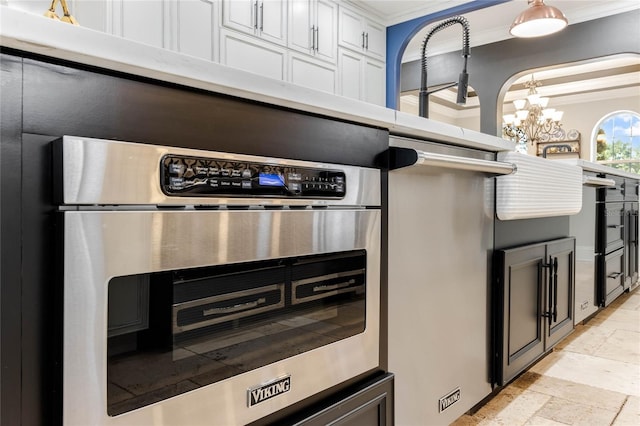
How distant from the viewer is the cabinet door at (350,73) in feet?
12.2

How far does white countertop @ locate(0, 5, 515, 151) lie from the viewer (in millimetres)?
575

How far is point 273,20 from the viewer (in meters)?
3.13

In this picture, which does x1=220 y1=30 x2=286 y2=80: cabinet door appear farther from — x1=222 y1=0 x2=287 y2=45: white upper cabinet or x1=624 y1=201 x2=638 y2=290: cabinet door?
x1=624 y1=201 x2=638 y2=290: cabinet door

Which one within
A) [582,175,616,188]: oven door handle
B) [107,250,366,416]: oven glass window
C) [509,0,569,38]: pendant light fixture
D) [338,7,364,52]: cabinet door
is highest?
[338,7,364,52]: cabinet door

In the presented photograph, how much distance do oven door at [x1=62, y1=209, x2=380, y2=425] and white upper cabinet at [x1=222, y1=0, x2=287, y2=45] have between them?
2.24 metres

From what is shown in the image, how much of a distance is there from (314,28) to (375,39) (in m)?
0.80

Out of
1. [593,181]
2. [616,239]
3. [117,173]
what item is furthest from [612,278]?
[117,173]

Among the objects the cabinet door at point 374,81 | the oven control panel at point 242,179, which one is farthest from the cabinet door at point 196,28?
the oven control panel at point 242,179

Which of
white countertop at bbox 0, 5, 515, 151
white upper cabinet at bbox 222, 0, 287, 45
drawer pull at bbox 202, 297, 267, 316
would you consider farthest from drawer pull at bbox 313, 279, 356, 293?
white upper cabinet at bbox 222, 0, 287, 45

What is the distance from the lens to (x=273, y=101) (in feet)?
2.90

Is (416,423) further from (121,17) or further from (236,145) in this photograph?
(121,17)

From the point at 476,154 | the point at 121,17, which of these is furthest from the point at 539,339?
the point at 121,17

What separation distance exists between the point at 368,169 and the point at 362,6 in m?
3.21

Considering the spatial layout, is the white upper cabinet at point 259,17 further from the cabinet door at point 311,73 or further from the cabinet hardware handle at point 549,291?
the cabinet hardware handle at point 549,291
